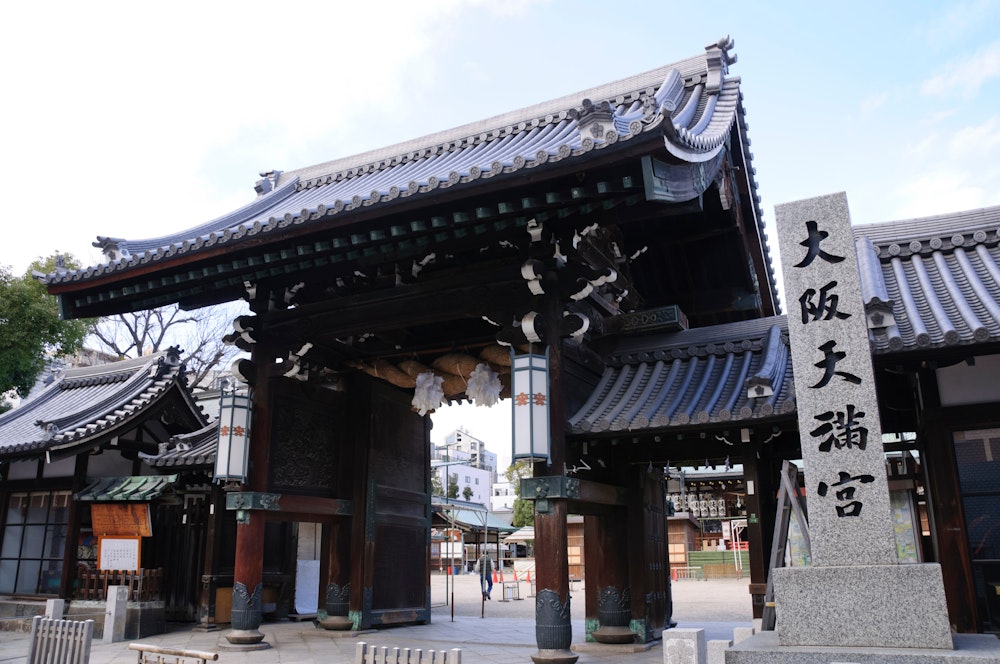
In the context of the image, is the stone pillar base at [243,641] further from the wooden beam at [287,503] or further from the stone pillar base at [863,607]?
the stone pillar base at [863,607]

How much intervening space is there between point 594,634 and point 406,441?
15.8 ft

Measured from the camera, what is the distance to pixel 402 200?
26.8ft

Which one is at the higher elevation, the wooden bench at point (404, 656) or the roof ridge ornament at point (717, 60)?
the roof ridge ornament at point (717, 60)

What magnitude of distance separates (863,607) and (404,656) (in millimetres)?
3396

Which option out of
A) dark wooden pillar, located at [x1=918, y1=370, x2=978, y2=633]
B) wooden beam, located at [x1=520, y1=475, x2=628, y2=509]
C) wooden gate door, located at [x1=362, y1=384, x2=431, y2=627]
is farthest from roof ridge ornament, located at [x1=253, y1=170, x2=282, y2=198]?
dark wooden pillar, located at [x1=918, y1=370, x2=978, y2=633]

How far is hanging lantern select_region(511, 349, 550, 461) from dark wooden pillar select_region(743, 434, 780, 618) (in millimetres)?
2432

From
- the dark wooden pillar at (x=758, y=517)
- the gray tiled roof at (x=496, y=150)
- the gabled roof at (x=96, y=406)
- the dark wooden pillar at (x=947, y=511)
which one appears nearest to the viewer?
the dark wooden pillar at (x=947, y=511)

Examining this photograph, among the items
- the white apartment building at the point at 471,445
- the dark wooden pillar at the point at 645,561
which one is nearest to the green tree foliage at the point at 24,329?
the dark wooden pillar at the point at 645,561

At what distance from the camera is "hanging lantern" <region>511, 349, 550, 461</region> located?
818 cm

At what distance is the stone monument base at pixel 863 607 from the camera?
535 cm

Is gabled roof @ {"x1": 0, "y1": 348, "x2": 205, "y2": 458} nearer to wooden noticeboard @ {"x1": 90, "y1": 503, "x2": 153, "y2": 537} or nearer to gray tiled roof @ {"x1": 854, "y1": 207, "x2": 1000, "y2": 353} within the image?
wooden noticeboard @ {"x1": 90, "y1": 503, "x2": 153, "y2": 537}

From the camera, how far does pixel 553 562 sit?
8062 mm

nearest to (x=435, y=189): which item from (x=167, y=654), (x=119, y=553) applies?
(x=167, y=654)

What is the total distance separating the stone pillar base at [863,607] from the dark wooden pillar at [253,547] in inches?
271
